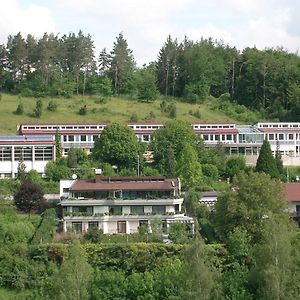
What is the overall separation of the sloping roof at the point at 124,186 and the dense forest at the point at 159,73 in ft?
76.2

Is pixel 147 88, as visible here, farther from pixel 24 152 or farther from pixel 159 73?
pixel 24 152

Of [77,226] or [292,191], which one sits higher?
[292,191]

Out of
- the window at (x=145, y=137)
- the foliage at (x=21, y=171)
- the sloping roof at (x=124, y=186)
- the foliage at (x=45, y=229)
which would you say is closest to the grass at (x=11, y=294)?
the foliage at (x=45, y=229)

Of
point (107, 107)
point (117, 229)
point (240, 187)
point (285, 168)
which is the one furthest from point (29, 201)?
point (107, 107)

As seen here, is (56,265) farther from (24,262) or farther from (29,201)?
(29,201)

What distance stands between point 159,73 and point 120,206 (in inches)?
1311

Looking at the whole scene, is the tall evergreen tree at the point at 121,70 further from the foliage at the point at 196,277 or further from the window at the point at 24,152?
the foliage at the point at 196,277

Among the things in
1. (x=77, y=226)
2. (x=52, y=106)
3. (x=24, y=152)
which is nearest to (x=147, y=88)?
(x=52, y=106)

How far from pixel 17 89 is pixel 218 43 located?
66.6 feet

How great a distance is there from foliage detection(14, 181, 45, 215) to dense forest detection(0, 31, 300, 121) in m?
24.1

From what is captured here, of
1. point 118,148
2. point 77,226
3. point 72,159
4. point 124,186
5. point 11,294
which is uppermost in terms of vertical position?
point 118,148

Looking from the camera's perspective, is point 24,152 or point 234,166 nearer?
point 234,166

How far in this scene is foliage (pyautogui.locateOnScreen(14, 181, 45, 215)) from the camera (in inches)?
1467

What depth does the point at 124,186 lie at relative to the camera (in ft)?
122
